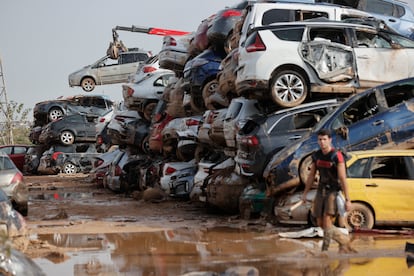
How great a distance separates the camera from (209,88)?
57.9 feet

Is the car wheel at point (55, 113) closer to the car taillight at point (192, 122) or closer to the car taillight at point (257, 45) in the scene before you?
the car taillight at point (192, 122)

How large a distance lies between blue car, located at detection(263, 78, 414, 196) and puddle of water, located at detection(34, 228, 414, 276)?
3.59ft

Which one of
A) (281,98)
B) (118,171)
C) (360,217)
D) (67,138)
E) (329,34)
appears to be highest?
(329,34)

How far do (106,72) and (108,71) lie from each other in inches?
5.4

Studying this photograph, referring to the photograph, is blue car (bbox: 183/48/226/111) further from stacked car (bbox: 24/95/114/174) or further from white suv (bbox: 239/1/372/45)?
stacked car (bbox: 24/95/114/174)

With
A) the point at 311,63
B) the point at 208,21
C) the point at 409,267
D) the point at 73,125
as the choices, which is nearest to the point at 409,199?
the point at 409,267

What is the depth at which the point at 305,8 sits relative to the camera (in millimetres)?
15312

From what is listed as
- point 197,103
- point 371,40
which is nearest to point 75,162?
point 197,103

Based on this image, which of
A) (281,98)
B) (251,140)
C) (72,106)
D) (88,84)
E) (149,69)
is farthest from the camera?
(72,106)

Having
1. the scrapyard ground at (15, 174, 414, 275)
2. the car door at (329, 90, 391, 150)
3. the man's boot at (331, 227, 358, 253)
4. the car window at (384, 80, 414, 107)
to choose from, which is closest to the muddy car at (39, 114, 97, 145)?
the scrapyard ground at (15, 174, 414, 275)

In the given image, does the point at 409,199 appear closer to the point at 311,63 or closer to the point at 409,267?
the point at 409,267

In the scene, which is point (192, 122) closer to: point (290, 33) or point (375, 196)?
point (290, 33)

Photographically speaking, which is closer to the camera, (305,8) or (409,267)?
(409,267)

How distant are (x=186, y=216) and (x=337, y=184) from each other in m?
6.09
